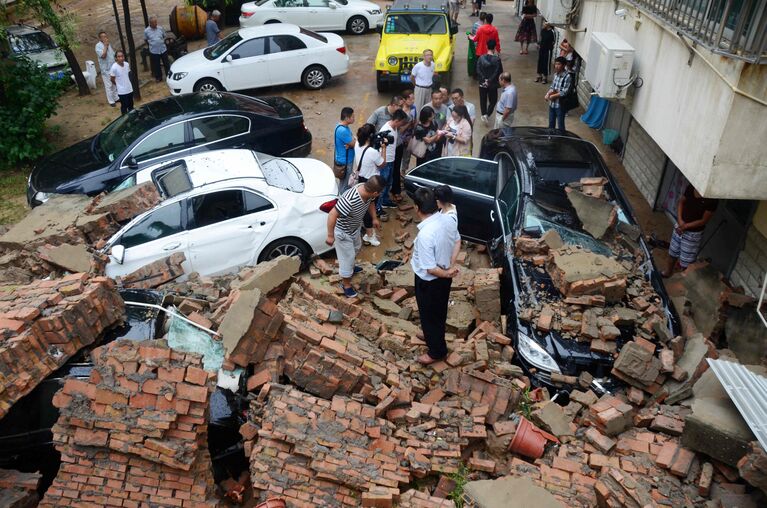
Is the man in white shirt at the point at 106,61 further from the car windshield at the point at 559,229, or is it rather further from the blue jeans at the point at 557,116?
the car windshield at the point at 559,229

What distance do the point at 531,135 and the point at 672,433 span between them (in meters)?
5.10

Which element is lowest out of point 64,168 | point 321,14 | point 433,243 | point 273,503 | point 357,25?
point 357,25

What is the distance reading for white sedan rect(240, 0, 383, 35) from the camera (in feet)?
56.9

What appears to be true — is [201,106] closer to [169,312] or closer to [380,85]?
[169,312]

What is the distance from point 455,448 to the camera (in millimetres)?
4953

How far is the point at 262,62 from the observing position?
13703 millimetres

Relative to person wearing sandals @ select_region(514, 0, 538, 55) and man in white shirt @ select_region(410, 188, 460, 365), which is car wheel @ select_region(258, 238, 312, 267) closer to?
man in white shirt @ select_region(410, 188, 460, 365)

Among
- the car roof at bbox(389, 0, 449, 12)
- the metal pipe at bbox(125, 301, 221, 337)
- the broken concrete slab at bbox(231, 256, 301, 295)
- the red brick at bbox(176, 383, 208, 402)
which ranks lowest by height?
the broken concrete slab at bbox(231, 256, 301, 295)

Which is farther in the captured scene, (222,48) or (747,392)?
(222,48)

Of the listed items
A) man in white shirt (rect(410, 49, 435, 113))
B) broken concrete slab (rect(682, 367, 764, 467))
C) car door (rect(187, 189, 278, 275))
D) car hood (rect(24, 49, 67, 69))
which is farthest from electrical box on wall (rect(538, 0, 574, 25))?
car hood (rect(24, 49, 67, 69))

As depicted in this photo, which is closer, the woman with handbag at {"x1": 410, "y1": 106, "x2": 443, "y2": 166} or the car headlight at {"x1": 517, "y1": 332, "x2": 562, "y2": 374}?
the car headlight at {"x1": 517, "y1": 332, "x2": 562, "y2": 374}

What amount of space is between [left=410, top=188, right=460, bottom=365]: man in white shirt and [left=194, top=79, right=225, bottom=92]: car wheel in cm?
969

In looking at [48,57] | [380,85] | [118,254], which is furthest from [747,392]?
[48,57]

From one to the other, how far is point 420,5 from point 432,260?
37.2 feet
